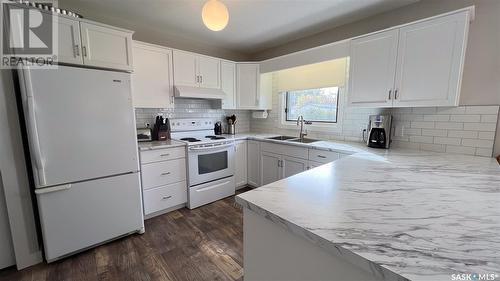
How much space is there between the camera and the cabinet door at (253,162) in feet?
10.8

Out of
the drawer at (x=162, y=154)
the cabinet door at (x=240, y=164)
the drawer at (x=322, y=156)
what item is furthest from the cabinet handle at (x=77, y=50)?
the drawer at (x=322, y=156)

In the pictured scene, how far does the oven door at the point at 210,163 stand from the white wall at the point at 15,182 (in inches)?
57.2

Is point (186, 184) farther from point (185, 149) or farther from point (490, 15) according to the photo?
point (490, 15)

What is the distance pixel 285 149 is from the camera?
2867mm

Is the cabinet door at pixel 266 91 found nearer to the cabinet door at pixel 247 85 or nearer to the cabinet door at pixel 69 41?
the cabinet door at pixel 247 85

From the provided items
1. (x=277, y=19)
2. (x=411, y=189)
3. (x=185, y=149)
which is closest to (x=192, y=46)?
(x=277, y=19)

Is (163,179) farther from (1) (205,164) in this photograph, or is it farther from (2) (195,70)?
(2) (195,70)

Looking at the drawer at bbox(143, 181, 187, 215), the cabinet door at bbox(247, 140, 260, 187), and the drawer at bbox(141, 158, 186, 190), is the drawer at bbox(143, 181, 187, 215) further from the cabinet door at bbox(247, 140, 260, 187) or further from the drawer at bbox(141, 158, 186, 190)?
the cabinet door at bbox(247, 140, 260, 187)

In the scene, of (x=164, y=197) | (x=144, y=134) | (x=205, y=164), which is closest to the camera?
(x=164, y=197)

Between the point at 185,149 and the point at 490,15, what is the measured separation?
324 cm

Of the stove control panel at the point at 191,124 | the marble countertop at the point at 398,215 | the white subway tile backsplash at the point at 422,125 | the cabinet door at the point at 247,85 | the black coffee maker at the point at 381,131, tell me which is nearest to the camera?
the marble countertop at the point at 398,215

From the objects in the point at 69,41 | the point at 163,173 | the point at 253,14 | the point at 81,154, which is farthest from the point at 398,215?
the point at 69,41

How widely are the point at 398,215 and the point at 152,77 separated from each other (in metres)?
2.79

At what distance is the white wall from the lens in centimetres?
158
